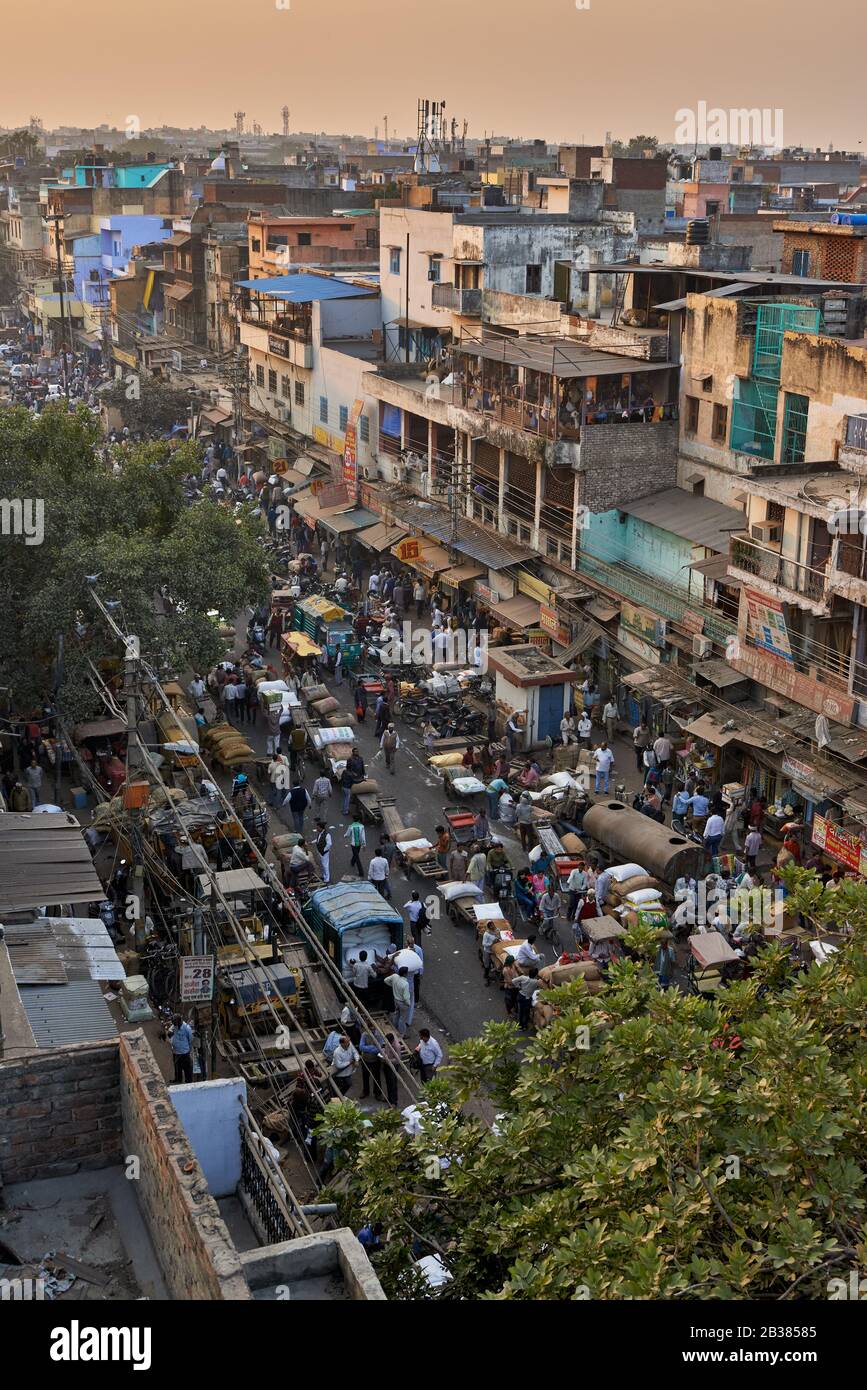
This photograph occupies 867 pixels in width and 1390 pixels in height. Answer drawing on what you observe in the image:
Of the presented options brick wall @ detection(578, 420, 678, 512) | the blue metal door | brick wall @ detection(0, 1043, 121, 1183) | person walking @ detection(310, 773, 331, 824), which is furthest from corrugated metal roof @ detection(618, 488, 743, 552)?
brick wall @ detection(0, 1043, 121, 1183)

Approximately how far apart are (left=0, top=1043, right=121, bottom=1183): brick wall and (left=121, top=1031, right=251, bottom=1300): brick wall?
15cm

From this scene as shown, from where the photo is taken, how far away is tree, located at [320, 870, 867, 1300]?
30.2ft

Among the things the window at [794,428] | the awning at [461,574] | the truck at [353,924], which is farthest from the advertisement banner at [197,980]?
the awning at [461,574]

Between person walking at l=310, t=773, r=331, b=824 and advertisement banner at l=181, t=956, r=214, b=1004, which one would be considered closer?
advertisement banner at l=181, t=956, r=214, b=1004

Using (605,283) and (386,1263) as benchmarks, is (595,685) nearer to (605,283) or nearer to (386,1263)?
(605,283)

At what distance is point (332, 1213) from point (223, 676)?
19.6 meters

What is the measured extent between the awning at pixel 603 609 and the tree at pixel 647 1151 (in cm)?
1781

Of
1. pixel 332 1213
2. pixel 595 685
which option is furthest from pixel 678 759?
pixel 332 1213

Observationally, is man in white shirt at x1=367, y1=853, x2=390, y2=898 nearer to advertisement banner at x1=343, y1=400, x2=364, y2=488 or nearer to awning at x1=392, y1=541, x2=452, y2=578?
awning at x1=392, y1=541, x2=452, y2=578

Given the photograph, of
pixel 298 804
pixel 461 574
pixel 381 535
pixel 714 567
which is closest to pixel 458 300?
pixel 381 535

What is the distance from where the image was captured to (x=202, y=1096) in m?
11.4

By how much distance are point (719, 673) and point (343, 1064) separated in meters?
11.8

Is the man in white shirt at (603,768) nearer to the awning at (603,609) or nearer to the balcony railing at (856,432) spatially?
the awning at (603,609)

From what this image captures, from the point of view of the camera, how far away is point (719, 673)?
26.4 m
